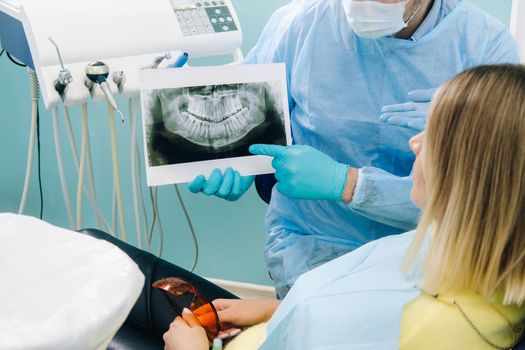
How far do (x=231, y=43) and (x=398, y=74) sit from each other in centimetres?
55

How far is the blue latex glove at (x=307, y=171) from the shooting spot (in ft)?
4.41

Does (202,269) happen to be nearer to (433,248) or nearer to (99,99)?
(99,99)

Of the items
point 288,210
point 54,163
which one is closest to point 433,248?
point 288,210

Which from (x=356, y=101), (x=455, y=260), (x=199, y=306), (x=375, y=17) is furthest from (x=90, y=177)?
(x=455, y=260)

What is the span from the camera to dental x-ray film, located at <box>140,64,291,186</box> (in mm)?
1385

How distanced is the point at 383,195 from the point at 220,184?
35 cm

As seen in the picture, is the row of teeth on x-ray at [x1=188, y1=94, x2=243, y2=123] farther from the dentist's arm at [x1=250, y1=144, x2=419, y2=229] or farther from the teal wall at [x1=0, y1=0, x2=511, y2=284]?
the teal wall at [x1=0, y1=0, x2=511, y2=284]

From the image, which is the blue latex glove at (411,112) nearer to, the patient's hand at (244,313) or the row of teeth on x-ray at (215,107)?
the row of teeth on x-ray at (215,107)

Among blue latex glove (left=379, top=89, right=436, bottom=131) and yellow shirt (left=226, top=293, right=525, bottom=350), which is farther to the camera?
blue latex glove (left=379, top=89, right=436, bottom=131)

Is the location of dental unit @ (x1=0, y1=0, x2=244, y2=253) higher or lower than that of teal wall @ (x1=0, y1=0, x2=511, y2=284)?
higher

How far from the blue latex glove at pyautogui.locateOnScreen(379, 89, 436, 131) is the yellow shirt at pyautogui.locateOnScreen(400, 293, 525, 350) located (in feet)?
1.65

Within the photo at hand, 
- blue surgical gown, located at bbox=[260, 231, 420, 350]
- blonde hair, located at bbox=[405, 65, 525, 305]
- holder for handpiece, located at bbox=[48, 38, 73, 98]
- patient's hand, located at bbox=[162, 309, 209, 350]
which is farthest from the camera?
holder for handpiece, located at bbox=[48, 38, 73, 98]

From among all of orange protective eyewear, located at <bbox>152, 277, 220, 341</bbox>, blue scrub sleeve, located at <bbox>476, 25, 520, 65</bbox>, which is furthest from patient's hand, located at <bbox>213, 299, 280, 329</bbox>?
blue scrub sleeve, located at <bbox>476, 25, 520, 65</bbox>

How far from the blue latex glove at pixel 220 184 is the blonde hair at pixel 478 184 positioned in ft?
1.85
